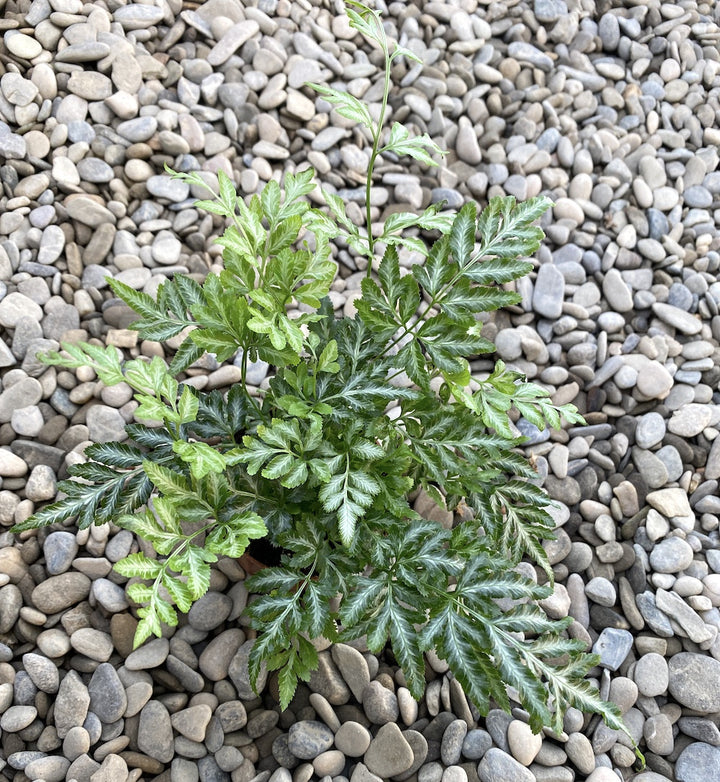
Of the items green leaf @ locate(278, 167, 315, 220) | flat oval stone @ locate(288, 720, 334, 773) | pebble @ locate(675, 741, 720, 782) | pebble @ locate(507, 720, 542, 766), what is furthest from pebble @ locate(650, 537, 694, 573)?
green leaf @ locate(278, 167, 315, 220)

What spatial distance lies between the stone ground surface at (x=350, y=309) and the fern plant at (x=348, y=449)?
0.44 m

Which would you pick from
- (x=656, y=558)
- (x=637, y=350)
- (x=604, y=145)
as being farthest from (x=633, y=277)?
(x=656, y=558)

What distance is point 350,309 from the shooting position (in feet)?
8.38

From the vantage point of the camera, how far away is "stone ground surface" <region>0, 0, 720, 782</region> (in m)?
1.89

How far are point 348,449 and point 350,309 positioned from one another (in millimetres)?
1092

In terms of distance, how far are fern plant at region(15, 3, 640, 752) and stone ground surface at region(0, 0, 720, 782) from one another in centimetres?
44

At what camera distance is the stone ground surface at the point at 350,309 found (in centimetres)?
189

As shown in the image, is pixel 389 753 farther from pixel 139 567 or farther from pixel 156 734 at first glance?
pixel 139 567

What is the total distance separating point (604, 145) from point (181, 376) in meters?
2.00

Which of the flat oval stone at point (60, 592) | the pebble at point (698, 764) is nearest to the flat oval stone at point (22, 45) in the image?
the flat oval stone at point (60, 592)

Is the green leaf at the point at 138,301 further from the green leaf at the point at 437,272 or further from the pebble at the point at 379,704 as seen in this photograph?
the pebble at the point at 379,704

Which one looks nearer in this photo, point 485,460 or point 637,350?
point 485,460

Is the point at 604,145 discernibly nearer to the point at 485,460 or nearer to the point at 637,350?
the point at 637,350

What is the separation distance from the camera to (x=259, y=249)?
1565mm
